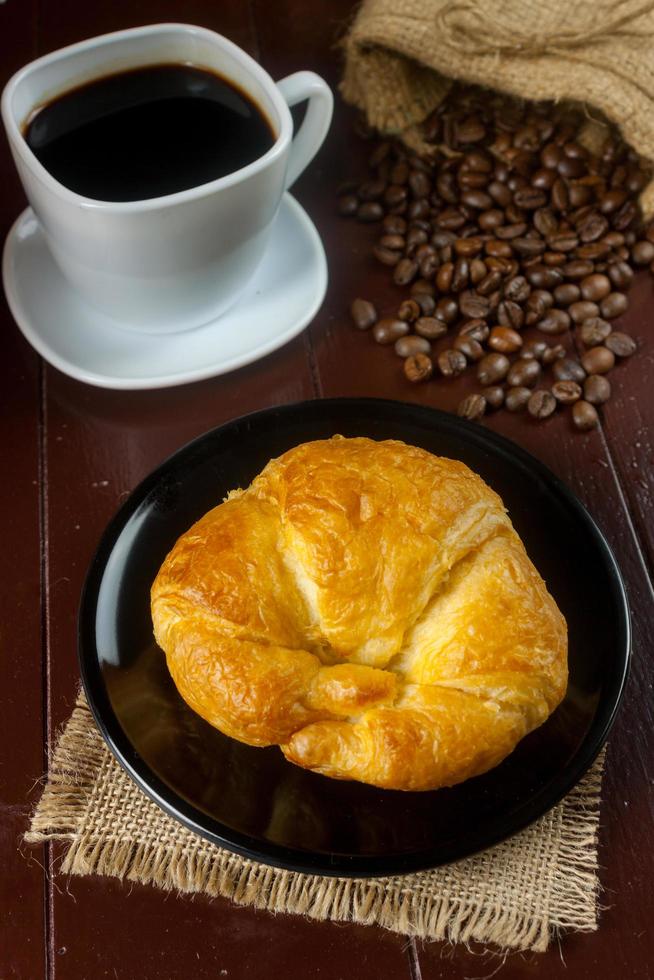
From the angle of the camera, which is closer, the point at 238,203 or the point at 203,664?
the point at 203,664

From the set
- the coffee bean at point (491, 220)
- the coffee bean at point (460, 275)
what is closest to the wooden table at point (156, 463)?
the coffee bean at point (460, 275)

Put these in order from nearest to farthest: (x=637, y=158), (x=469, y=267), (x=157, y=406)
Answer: (x=157, y=406), (x=469, y=267), (x=637, y=158)

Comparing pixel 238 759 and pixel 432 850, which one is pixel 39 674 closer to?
pixel 238 759

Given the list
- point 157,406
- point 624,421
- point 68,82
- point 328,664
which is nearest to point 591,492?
point 624,421

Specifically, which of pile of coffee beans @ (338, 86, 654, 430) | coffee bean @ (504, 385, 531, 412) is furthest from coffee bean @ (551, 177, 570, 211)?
coffee bean @ (504, 385, 531, 412)

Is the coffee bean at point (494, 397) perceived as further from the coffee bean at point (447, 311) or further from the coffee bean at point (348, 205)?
the coffee bean at point (348, 205)

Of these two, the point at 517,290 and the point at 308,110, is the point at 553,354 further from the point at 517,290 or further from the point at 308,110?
the point at 308,110
